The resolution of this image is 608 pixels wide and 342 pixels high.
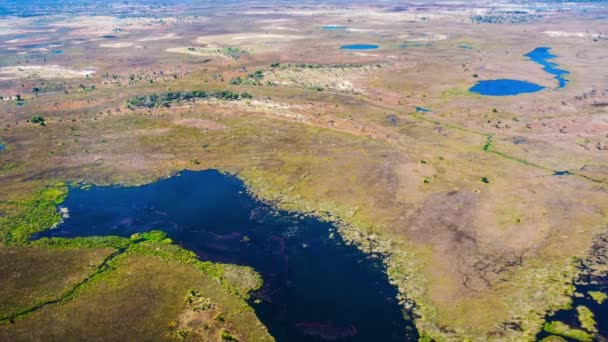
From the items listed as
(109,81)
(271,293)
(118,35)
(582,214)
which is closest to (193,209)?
(271,293)

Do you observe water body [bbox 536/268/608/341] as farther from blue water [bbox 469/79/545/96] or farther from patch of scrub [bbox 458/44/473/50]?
patch of scrub [bbox 458/44/473/50]

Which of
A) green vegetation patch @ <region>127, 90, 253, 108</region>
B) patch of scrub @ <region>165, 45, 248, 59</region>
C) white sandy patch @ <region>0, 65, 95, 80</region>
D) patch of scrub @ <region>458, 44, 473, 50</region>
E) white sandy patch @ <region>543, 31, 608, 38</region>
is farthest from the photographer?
white sandy patch @ <region>543, 31, 608, 38</region>

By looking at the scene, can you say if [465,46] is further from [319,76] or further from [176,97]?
[176,97]

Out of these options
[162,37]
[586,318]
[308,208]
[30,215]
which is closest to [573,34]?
[308,208]

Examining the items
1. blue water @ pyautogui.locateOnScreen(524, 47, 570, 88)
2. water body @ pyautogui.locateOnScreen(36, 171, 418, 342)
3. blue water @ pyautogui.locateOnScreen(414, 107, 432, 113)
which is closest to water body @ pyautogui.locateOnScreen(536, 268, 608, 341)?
water body @ pyautogui.locateOnScreen(36, 171, 418, 342)

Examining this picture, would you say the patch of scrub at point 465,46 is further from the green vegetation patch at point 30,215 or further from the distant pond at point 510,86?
the green vegetation patch at point 30,215
